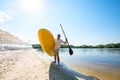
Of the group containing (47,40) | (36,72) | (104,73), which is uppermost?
(47,40)

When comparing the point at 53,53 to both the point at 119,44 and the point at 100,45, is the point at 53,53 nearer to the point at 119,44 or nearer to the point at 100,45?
the point at 119,44

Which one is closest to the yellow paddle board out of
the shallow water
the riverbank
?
the riverbank

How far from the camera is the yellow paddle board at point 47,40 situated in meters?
8.44

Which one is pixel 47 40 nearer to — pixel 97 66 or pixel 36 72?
pixel 36 72

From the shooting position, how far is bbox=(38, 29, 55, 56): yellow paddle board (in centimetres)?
844

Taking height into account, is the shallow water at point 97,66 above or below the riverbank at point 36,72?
below

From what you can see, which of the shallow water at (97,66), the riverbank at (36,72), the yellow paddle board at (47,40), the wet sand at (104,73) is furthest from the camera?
the yellow paddle board at (47,40)

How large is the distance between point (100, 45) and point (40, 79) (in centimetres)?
12715

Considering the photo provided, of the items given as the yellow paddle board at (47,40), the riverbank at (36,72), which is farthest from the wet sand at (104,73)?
the yellow paddle board at (47,40)

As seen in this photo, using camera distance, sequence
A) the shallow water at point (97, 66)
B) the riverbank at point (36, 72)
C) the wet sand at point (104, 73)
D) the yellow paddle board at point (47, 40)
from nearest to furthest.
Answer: the riverbank at point (36, 72) < the wet sand at point (104, 73) < the shallow water at point (97, 66) < the yellow paddle board at point (47, 40)

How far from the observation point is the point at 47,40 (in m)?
8.62

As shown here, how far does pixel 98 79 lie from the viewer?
6109mm

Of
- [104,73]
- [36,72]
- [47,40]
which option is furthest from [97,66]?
[36,72]

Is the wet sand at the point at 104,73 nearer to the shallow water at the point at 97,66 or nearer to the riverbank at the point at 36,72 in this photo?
the shallow water at the point at 97,66
